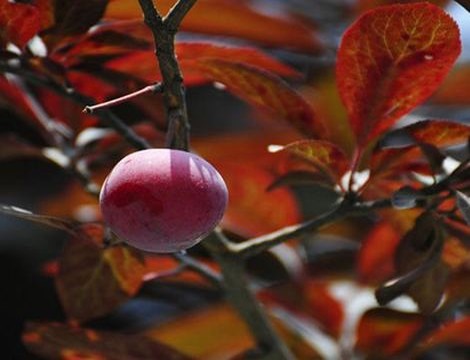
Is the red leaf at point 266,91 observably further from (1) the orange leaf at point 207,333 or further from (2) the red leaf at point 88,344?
(1) the orange leaf at point 207,333

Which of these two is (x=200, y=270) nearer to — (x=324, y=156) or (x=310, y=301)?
(x=324, y=156)

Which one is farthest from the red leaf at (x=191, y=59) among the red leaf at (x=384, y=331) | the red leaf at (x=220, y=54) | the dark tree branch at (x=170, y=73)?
the red leaf at (x=384, y=331)

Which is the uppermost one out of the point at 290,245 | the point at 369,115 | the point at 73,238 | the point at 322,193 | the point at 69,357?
the point at 369,115

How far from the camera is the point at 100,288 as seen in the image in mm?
866

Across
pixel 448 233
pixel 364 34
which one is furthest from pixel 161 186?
pixel 448 233

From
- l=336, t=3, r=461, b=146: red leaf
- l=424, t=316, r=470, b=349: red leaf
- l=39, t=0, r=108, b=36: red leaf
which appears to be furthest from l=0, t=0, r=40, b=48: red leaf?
l=424, t=316, r=470, b=349: red leaf

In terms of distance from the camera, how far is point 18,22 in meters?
0.74

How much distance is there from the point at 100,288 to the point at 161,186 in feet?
1.00

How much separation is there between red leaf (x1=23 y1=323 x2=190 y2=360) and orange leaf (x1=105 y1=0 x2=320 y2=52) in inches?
14.7

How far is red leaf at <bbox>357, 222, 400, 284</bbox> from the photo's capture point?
123cm

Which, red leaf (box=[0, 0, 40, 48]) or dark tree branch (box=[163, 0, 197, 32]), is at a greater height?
dark tree branch (box=[163, 0, 197, 32])

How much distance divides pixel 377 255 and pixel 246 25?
335 millimetres

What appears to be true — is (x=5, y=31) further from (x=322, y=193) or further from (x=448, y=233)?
(x=322, y=193)

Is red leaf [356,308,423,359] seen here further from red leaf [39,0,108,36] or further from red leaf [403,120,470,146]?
red leaf [39,0,108,36]
